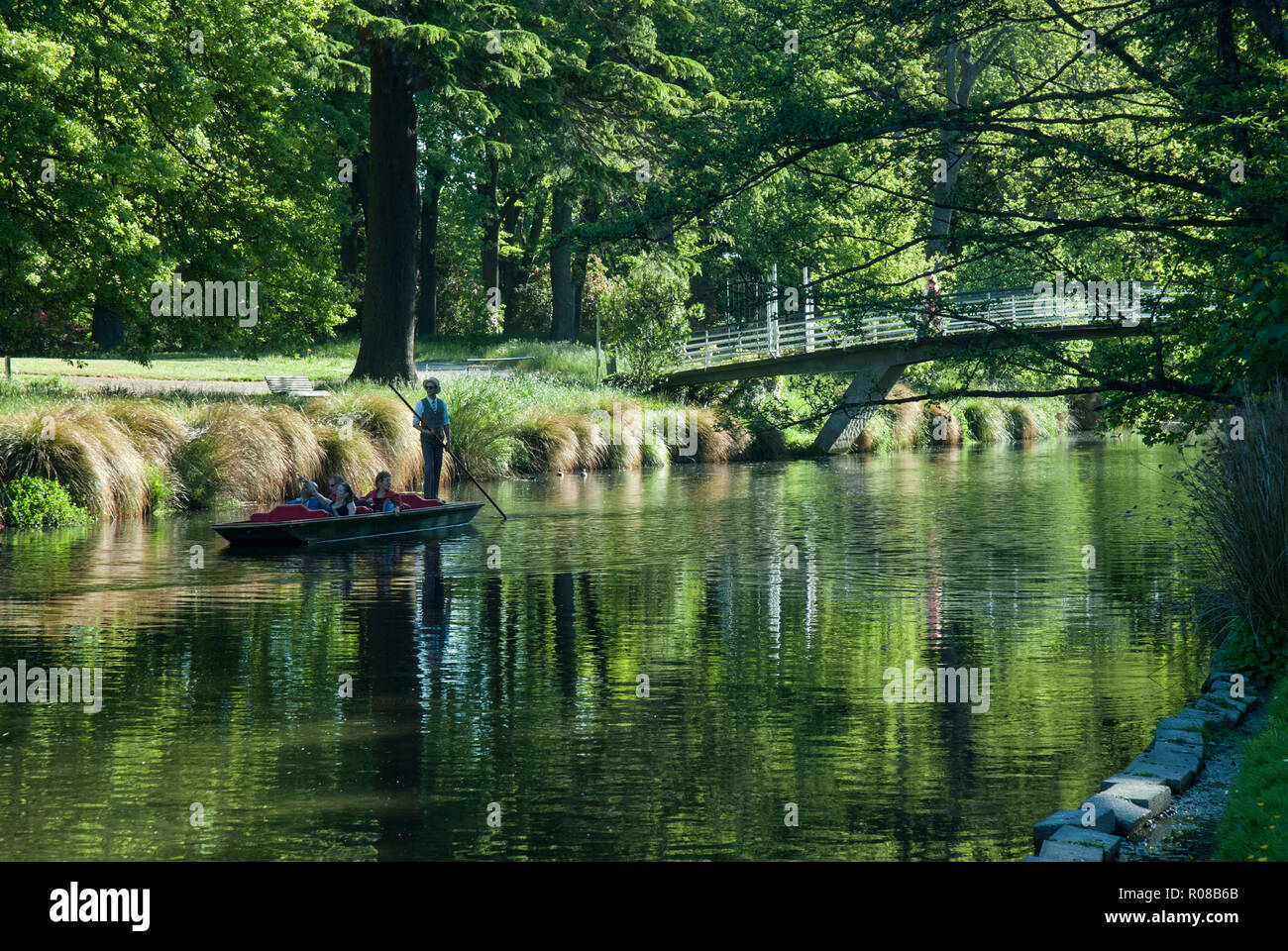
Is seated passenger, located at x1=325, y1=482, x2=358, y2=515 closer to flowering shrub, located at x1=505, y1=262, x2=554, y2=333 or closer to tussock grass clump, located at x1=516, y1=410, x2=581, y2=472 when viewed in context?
tussock grass clump, located at x1=516, y1=410, x2=581, y2=472

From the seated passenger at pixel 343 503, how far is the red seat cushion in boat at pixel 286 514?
0.45 metres

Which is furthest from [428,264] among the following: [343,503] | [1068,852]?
[1068,852]

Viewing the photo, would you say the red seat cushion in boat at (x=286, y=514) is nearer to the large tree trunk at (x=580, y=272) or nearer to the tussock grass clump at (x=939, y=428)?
the large tree trunk at (x=580, y=272)

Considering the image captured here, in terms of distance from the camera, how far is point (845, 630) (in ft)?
38.6

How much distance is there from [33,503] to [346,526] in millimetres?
5121

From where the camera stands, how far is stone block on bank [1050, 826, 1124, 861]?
225 inches

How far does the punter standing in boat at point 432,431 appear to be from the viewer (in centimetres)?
2127

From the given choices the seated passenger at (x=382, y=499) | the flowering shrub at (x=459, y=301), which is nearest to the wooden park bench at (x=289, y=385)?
the seated passenger at (x=382, y=499)

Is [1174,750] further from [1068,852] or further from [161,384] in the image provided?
[161,384]

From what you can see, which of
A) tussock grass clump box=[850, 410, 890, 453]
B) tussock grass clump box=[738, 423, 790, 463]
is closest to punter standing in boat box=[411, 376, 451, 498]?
tussock grass clump box=[738, 423, 790, 463]

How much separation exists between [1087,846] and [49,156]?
826 inches

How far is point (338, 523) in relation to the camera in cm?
1789
